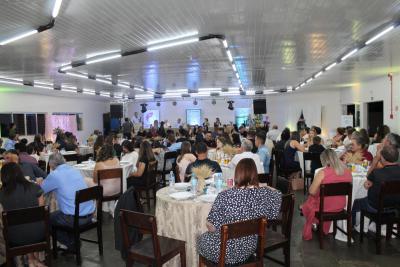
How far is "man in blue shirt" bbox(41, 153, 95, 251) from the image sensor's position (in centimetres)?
398

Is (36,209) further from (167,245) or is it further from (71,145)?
(71,145)

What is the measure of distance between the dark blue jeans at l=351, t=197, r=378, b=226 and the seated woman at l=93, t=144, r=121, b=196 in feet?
11.3

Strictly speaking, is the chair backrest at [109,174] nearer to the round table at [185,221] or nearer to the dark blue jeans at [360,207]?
the round table at [185,221]

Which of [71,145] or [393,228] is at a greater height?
[71,145]

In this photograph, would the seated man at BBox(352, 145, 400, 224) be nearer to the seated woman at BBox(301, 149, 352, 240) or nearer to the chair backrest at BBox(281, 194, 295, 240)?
the seated woman at BBox(301, 149, 352, 240)

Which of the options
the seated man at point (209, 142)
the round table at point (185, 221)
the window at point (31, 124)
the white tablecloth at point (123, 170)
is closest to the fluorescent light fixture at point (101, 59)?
the white tablecloth at point (123, 170)

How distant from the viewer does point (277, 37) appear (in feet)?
20.9

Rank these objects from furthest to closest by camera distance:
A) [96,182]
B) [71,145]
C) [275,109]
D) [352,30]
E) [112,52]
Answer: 1. [275,109]
2. [71,145]
3. [112,52]
4. [352,30]
5. [96,182]

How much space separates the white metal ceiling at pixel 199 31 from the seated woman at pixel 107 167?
1.99 m

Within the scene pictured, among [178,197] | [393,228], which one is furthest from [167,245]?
[393,228]

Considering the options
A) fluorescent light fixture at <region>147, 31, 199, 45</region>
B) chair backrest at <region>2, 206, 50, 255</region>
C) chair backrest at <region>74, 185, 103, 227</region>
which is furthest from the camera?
fluorescent light fixture at <region>147, 31, 199, 45</region>

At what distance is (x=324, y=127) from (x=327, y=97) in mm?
1666

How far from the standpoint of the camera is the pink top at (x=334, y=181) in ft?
14.3

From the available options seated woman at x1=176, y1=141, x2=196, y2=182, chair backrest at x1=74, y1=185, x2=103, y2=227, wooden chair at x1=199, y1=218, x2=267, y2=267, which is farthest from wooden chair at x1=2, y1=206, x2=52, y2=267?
seated woman at x1=176, y1=141, x2=196, y2=182
